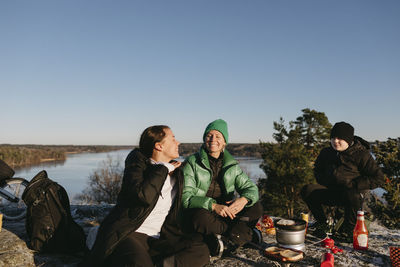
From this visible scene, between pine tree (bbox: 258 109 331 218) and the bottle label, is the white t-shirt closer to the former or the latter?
the bottle label

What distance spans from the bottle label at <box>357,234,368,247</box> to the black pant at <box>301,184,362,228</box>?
424mm

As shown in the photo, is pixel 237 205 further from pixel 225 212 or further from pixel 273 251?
pixel 273 251

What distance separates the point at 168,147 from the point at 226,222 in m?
1.19

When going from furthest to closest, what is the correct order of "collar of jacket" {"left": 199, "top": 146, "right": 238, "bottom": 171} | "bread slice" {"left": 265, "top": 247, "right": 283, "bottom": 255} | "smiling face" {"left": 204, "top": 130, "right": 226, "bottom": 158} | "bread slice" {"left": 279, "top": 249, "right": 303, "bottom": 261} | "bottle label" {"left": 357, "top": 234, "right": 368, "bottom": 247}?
"smiling face" {"left": 204, "top": 130, "right": 226, "bottom": 158} → "collar of jacket" {"left": 199, "top": 146, "right": 238, "bottom": 171} → "bottle label" {"left": 357, "top": 234, "right": 368, "bottom": 247} → "bread slice" {"left": 265, "top": 247, "right": 283, "bottom": 255} → "bread slice" {"left": 279, "top": 249, "right": 303, "bottom": 261}

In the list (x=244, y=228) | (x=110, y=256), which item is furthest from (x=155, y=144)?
(x=244, y=228)

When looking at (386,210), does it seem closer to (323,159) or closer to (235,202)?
(323,159)

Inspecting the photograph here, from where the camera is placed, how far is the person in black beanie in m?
3.75

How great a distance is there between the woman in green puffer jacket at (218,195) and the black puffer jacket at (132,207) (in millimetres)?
447

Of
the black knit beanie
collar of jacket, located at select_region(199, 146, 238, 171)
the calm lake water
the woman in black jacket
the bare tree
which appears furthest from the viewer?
the calm lake water

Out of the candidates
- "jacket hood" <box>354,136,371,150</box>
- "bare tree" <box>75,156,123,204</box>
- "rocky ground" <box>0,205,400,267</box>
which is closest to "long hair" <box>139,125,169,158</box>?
"rocky ground" <box>0,205,400,267</box>

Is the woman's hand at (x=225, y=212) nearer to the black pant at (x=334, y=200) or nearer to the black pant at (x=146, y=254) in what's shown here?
the black pant at (x=146, y=254)

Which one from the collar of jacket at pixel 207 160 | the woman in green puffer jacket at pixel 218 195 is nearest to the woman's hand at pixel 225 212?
the woman in green puffer jacket at pixel 218 195

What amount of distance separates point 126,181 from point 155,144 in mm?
494

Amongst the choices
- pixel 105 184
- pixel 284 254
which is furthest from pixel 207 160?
pixel 105 184
